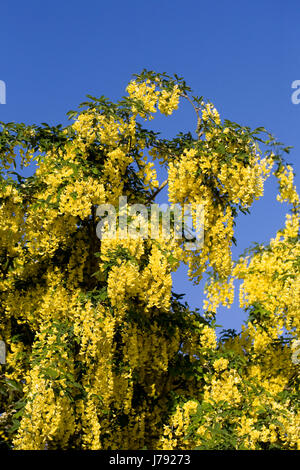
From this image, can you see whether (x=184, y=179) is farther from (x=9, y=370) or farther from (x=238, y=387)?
(x=9, y=370)

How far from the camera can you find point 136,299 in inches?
268

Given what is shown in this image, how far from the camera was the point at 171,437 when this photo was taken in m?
6.49

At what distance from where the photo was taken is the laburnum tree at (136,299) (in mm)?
6059

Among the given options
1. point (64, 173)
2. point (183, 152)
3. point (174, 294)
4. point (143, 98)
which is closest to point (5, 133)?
point (64, 173)

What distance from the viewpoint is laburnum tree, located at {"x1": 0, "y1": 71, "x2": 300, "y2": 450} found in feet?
19.9

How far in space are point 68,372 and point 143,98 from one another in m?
3.63

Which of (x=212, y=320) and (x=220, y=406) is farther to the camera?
(x=212, y=320)
